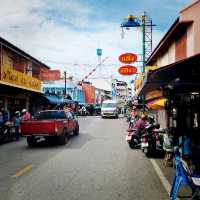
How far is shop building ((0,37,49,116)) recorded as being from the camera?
23.7m

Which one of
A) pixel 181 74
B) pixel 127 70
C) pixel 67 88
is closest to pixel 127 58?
pixel 127 70

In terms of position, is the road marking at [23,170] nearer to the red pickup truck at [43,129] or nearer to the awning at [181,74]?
the awning at [181,74]

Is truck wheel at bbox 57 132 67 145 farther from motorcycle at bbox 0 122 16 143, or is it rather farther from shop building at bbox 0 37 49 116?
shop building at bbox 0 37 49 116

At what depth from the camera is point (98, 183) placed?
27.7 ft

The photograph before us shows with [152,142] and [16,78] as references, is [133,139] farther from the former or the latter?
[16,78]

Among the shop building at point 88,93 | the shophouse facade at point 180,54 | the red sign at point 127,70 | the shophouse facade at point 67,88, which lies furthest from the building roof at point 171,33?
the shop building at point 88,93

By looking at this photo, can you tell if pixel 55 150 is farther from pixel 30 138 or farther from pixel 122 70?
pixel 122 70

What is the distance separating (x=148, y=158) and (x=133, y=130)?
3.03 meters

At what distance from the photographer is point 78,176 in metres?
9.29

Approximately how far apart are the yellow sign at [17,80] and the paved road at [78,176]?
9096 millimetres

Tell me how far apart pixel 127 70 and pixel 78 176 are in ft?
56.0

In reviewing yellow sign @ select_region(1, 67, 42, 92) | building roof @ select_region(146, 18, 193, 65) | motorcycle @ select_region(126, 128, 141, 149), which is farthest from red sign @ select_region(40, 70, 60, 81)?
motorcycle @ select_region(126, 128, 141, 149)

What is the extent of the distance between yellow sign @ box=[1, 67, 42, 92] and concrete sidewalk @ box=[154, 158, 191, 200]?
13.7m

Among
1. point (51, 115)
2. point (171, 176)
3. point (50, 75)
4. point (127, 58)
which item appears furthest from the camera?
point (50, 75)
